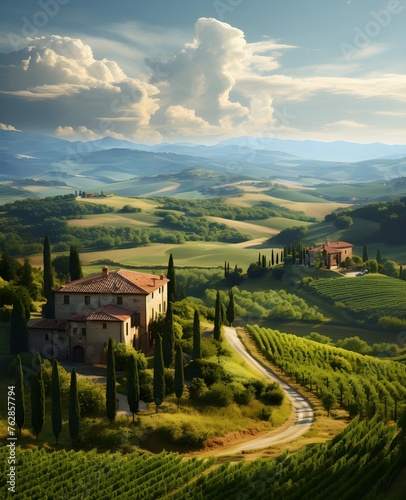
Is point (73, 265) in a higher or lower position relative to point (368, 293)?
higher

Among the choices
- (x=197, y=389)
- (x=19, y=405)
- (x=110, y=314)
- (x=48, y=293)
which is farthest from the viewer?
(x=48, y=293)

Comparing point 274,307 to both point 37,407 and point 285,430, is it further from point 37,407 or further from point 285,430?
point 37,407

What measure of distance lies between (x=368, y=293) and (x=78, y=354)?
6436 centimetres

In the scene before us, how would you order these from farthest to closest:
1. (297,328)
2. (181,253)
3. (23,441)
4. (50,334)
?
(181,253)
(297,328)
(50,334)
(23,441)

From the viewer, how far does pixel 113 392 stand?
45438mm

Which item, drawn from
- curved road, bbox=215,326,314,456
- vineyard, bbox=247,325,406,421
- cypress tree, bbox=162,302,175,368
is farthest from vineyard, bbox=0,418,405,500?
cypress tree, bbox=162,302,175,368

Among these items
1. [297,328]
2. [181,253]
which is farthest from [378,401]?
[181,253]

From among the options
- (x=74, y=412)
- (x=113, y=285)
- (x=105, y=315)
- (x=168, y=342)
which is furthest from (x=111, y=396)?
(x=113, y=285)

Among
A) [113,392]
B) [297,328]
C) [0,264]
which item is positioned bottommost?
[297,328]

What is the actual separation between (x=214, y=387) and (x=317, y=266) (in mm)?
81072

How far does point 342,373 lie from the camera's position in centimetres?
6359

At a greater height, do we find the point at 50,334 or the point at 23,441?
the point at 50,334

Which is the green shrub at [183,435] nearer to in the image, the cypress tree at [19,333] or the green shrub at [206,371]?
the green shrub at [206,371]

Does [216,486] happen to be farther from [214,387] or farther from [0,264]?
[0,264]
